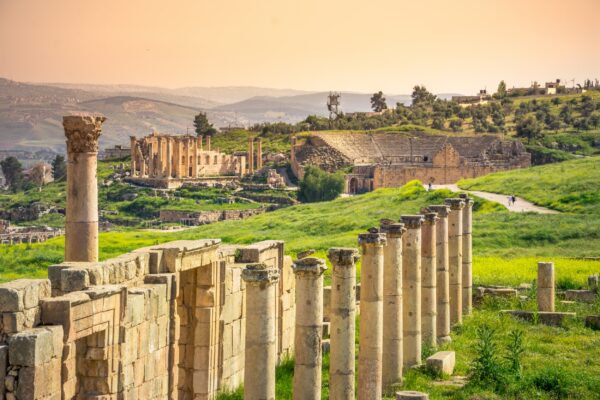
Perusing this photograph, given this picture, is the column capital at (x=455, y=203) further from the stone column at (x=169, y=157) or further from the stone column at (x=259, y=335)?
the stone column at (x=169, y=157)

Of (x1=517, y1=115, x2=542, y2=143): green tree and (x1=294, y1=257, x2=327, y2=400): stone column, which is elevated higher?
(x1=517, y1=115, x2=542, y2=143): green tree

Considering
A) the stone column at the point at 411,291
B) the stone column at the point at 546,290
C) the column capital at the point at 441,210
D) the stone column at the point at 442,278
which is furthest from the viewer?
the stone column at the point at 546,290

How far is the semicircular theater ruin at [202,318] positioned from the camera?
13641 millimetres

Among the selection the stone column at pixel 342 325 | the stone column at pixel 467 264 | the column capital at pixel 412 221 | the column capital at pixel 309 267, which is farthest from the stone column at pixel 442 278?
the column capital at pixel 309 267

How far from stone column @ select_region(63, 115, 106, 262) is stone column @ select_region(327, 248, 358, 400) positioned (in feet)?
16.9

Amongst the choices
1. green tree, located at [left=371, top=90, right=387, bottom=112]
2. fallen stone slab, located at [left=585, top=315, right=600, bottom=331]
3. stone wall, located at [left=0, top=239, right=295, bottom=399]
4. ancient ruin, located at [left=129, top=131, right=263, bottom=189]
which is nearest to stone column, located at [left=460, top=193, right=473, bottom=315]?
fallen stone slab, located at [left=585, top=315, right=600, bottom=331]

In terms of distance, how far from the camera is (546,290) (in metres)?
27.8

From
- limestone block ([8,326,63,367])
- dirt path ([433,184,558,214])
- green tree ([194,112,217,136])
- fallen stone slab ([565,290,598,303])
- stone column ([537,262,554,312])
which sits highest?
green tree ([194,112,217,136])

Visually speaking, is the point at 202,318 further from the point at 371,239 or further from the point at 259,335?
the point at 259,335

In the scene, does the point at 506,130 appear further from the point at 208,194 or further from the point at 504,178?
the point at 504,178

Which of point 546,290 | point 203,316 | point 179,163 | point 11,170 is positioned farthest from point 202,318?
point 11,170

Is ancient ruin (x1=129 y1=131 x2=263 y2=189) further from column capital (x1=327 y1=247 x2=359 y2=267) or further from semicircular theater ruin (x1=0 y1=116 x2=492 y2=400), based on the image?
column capital (x1=327 y1=247 x2=359 y2=267)

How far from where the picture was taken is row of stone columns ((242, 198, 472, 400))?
1614 cm

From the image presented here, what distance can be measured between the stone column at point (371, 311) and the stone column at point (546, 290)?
32.8 ft
